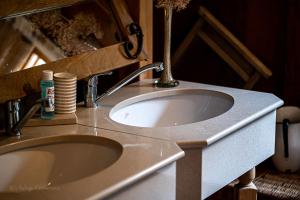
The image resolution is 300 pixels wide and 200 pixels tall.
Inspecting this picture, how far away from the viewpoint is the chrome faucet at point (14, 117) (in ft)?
4.80

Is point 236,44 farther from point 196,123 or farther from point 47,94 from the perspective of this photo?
point 47,94

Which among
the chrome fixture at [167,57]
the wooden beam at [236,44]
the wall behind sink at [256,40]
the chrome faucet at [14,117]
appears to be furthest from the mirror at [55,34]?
the wall behind sink at [256,40]

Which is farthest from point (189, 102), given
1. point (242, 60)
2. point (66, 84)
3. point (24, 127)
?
point (242, 60)

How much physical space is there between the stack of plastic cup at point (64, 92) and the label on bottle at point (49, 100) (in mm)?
63

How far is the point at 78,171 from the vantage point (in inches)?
57.5

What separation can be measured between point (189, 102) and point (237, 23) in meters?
1.13

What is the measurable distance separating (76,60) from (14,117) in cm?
34

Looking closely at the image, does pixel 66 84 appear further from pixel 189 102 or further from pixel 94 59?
pixel 189 102

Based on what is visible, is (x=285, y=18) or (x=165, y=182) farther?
(x=285, y=18)

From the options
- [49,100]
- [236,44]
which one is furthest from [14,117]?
[236,44]

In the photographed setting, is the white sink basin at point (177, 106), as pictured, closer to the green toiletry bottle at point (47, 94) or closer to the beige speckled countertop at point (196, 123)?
the beige speckled countertop at point (196, 123)

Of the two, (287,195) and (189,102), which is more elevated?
(189,102)

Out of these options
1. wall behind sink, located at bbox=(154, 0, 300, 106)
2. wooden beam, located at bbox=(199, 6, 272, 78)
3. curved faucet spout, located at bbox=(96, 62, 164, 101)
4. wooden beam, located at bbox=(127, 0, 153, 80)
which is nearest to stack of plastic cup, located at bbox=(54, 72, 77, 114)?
curved faucet spout, located at bbox=(96, 62, 164, 101)

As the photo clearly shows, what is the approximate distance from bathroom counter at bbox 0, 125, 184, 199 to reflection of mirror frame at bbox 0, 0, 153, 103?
0.15 metres
